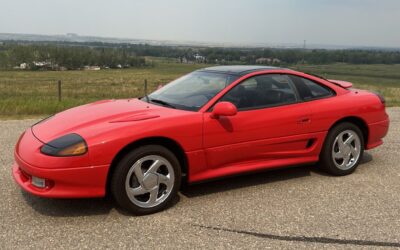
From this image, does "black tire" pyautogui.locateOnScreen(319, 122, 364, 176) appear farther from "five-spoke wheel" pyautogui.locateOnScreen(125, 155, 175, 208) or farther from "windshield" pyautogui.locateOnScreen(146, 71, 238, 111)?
"five-spoke wheel" pyautogui.locateOnScreen(125, 155, 175, 208)

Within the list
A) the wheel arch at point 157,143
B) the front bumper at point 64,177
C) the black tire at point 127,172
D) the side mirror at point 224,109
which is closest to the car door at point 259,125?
the side mirror at point 224,109

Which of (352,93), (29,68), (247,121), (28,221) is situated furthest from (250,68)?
(29,68)

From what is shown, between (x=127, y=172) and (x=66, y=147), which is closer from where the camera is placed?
(x=66, y=147)

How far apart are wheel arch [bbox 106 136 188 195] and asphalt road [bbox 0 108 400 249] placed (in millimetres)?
366

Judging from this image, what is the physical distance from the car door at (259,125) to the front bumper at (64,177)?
1.11 metres

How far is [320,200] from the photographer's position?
14.1 ft

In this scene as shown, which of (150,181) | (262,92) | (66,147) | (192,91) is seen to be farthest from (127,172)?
(262,92)

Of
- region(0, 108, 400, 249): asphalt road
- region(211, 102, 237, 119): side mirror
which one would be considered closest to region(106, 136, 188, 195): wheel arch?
region(0, 108, 400, 249): asphalt road

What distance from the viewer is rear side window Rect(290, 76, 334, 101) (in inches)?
194

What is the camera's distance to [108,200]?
4.20m

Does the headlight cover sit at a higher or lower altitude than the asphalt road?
higher

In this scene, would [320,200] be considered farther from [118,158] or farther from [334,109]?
[118,158]

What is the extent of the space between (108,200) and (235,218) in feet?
4.29

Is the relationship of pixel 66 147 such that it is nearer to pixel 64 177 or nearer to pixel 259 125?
pixel 64 177
